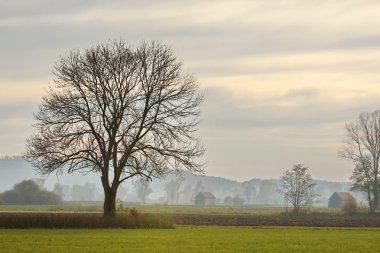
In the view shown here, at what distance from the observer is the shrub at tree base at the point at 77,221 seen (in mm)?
49906

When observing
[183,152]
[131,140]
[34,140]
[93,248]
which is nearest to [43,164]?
[34,140]

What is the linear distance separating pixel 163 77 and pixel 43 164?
1368 cm

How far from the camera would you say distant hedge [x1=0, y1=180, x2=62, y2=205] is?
5039 inches

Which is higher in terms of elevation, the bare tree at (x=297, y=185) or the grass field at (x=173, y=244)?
the bare tree at (x=297, y=185)

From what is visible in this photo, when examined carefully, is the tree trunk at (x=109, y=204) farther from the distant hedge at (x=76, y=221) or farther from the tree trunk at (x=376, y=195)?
the tree trunk at (x=376, y=195)

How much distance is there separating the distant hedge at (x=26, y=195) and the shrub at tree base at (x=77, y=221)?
253 feet

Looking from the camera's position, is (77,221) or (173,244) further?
(77,221)

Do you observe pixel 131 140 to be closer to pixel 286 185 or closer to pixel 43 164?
pixel 43 164

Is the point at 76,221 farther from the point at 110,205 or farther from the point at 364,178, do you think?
the point at 364,178

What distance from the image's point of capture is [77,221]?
52844 millimetres

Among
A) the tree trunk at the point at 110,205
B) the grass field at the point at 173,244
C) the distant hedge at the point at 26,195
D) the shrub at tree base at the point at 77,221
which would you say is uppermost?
the distant hedge at the point at 26,195

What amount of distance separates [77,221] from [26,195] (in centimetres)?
8033

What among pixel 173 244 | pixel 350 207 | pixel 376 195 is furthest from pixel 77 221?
pixel 376 195

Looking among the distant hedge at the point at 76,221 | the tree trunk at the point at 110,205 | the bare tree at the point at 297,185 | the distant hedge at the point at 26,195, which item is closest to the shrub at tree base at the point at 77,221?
the distant hedge at the point at 76,221
